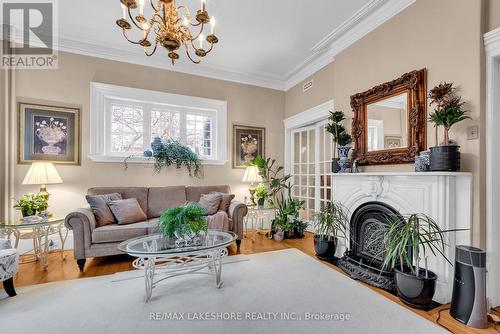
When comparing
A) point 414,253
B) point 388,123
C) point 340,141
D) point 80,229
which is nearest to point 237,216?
point 340,141

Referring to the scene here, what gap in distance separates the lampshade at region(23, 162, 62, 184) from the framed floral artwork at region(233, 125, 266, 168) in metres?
2.79

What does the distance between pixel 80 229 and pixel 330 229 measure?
10.2ft

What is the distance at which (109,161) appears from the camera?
12.1 ft

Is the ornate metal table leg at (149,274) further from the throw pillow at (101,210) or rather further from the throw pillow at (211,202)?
the throw pillow at (211,202)

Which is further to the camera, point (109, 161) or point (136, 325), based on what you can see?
point (109, 161)

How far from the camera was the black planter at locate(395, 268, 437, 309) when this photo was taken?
1.90m

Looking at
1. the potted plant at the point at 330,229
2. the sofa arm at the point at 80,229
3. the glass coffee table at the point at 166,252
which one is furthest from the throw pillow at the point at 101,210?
the potted plant at the point at 330,229

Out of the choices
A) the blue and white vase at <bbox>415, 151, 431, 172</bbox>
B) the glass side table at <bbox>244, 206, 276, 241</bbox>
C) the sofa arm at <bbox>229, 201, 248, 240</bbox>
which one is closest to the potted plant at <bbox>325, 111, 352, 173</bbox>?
the blue and white vase at <bbox>415, 151, 431, 172</bbox>

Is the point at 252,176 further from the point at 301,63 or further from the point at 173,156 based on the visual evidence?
the point at 301,63

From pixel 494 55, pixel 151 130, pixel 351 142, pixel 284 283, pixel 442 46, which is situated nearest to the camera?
pixel 494 55

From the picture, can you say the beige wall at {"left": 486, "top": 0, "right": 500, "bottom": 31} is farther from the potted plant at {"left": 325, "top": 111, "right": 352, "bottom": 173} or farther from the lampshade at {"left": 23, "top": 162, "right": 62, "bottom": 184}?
the lampshade at {"left": 23, "top": 162, "right": 62, "bottom": 184}

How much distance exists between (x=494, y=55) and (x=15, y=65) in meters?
5.59

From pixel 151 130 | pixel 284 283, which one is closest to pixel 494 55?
pixel 284 283

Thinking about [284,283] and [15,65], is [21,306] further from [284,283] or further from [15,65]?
[15,65]
